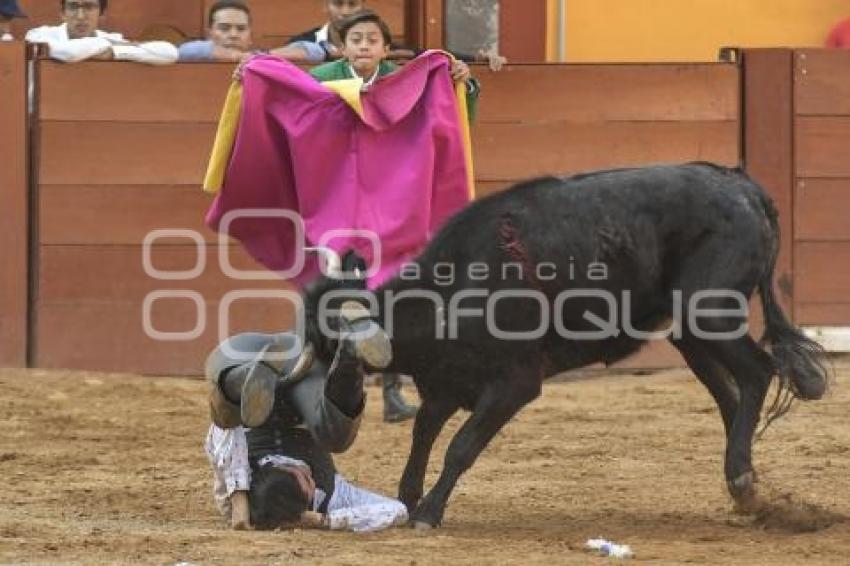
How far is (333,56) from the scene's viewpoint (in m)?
7.86

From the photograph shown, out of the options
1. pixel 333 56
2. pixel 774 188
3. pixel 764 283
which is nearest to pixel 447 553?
pixel 764 283

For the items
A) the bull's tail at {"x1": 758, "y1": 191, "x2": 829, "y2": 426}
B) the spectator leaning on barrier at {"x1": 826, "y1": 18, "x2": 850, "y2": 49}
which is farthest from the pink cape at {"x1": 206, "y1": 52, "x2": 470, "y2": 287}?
the spectator leaning on barrier at {"x1": 826, "y1": 18, "x2": 850, "y2": 49}

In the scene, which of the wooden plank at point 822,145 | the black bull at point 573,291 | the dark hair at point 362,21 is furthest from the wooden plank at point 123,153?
the black bull at point 573,291

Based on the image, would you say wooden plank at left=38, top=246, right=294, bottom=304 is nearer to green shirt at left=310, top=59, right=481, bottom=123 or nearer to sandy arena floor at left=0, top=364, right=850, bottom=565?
sandy arena floor at left=0, top=364, right=850, bottom=565

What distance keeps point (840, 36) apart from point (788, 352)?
4259 mm

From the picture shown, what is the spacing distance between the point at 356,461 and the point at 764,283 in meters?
1.58

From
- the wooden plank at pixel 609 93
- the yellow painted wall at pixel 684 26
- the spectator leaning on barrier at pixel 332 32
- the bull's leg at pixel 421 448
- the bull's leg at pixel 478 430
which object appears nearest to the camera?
the bull's leg at pixel 478 430

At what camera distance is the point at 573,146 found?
823cm

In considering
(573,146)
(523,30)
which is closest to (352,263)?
(573,146)

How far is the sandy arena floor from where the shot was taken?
454 cm

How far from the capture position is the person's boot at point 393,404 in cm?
719

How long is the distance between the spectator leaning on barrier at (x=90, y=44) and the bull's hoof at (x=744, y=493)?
3.64 m

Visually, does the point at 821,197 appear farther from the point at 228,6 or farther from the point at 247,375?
the point at 247,375

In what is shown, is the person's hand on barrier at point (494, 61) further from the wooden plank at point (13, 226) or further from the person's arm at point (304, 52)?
the wooden plank at point (13, 226)
